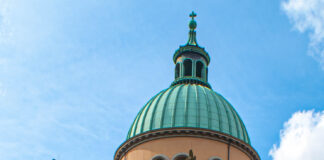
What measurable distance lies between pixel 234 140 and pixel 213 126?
69.9 inches

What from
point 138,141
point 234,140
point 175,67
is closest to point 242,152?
point 234,140

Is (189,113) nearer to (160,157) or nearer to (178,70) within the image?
(160,157)

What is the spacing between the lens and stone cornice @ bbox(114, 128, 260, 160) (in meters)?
39.2

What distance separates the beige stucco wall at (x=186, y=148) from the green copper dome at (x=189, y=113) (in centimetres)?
119

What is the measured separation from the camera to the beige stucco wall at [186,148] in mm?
38750

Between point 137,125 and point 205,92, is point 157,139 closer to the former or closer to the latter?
point 137,125

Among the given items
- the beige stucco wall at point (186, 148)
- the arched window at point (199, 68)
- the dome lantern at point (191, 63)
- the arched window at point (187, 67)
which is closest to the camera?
the beige stucco wall at point (186, 148)

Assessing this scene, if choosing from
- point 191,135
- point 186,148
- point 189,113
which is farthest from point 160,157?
point 189,113

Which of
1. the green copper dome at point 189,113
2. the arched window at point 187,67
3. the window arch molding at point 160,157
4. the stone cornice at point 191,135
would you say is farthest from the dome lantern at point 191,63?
the window arch molding at point 160,157

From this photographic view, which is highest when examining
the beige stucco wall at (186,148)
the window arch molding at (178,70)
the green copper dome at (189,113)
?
the window arch molding at (178,70)

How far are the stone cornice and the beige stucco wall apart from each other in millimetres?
245

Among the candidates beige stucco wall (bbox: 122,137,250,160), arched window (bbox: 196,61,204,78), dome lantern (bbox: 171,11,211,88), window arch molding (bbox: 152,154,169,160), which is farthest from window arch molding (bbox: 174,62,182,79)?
window arch molding (bbox: 152,154,169,160)

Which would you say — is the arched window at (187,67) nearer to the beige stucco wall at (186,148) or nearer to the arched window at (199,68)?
the arched window at (199,68)

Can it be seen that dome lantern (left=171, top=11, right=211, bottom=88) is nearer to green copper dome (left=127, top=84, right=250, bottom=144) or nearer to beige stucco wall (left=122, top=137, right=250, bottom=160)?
green copper dome (left=127, top=84, right=250, bottom=144)
